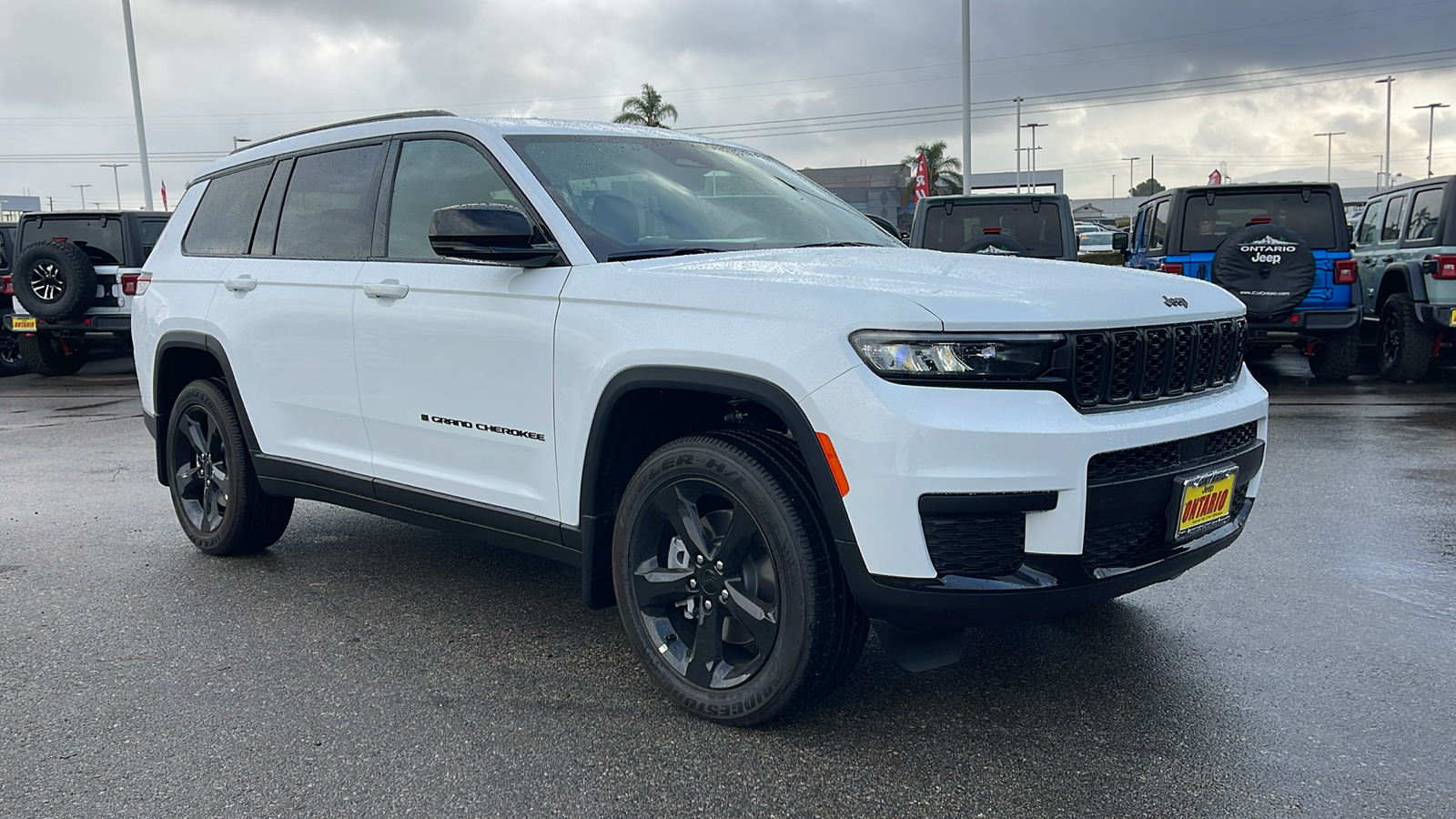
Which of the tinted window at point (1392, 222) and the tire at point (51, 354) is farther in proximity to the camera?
the tire at point (51, 354)

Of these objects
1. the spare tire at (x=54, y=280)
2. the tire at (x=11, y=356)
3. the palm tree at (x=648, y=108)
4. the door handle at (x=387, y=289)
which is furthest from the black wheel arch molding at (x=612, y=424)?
the palm tree at (x=648, y=108)

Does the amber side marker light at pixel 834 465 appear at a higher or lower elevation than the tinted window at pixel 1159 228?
lower

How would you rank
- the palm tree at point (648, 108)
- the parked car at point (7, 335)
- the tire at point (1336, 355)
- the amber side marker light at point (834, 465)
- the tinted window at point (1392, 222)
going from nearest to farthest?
the amber side marker light at point (834, 465) → the tire at point (1336, 355) → the tinted window at point (1392, 222) → the parked car at point (7, 335) → the palm tree at point (648, 108)

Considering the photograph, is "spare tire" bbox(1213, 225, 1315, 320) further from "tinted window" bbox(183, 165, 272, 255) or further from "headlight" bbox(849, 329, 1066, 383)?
"headlight" bbox(849, 329, 1066, 383)

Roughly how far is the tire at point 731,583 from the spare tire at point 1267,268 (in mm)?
8282

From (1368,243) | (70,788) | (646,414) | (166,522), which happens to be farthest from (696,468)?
(1368,243)

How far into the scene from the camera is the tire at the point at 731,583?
3102mm

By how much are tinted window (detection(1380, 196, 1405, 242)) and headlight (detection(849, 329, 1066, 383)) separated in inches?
412

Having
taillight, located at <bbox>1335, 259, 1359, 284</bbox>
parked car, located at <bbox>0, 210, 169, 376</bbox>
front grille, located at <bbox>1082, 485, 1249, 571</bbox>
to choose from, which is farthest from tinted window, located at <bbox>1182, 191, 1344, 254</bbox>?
parked car, located at <bbox>0, 210, 169, 376</bbox>

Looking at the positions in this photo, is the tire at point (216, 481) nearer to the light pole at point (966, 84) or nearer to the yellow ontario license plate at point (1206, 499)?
the yellow ontario license plate at point (1206, 499)

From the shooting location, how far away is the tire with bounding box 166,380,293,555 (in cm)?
515

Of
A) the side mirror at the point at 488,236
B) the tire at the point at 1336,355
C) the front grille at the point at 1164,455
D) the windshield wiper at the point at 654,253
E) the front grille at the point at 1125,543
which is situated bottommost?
the tire at the point at 1336,355

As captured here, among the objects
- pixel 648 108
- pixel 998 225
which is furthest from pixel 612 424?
pixel 648 108

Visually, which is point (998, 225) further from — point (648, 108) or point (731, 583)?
point (648, 108)
